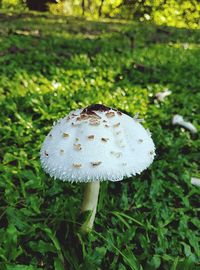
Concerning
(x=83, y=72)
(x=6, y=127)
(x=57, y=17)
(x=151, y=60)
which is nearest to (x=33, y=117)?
(x=6, y=127)

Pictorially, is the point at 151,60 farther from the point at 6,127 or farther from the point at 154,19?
the point at 154,19

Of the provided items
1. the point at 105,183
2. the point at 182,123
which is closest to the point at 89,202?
the point at 105,183

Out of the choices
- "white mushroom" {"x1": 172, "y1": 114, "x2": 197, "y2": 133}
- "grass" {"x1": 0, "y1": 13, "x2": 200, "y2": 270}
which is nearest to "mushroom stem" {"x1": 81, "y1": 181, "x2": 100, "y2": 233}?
"grass" {"x1": 0, "y1": 13, "x2": 200, "y2": 270}

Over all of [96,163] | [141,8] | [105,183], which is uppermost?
[96,163]

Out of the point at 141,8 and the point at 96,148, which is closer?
the point at 96,148

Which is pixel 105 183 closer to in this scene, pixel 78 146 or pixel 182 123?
pixel 78 146
